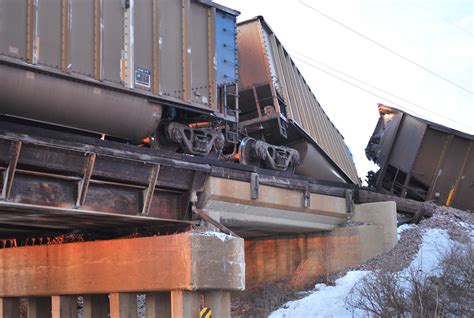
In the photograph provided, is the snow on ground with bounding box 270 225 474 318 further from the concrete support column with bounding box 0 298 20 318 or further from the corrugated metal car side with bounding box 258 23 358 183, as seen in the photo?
the concrete support column with bounding box 0 298 20 318

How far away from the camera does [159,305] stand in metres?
11.6

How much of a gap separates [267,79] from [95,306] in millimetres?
6841

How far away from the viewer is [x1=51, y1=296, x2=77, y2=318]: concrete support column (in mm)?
12977

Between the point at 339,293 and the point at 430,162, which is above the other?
the point at 430,162

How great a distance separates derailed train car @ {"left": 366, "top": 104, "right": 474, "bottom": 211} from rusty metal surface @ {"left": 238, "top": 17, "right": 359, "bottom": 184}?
11.2ft

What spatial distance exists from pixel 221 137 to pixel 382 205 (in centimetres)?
548

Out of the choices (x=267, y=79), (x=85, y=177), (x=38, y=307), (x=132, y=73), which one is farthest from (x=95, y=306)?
(x=267, y=79)

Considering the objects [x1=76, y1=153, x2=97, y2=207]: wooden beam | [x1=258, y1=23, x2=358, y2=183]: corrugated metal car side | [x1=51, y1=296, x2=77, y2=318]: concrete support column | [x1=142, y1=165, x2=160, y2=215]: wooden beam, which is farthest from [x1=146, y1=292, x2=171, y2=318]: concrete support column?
[x1=258, y1=23, x2=358, y2=183]: corrugated metal car side

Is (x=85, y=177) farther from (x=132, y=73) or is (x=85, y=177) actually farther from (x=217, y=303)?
(x=217, y=303)

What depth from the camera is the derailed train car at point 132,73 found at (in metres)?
10.3

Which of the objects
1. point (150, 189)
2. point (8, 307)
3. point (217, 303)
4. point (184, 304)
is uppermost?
point (150, 189)

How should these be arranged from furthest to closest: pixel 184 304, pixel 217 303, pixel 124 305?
1. pixel 124 305
2. pixel 217 303
3. pixel 184 304

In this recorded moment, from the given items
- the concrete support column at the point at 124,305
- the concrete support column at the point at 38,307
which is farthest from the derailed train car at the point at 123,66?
the concrete support column at the point at 38,307

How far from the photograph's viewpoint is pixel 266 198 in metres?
14.4
